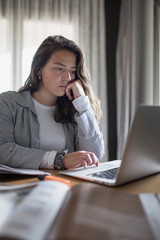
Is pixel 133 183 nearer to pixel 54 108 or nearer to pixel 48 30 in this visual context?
pixel 54 108

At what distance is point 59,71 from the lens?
1499 mm

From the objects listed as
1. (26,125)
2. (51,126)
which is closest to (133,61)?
(51,126)

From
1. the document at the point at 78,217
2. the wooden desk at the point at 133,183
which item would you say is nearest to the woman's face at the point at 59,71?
the wooden desk at the point at 133,183

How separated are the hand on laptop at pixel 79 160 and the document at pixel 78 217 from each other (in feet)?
1.32

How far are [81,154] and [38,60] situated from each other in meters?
0.77

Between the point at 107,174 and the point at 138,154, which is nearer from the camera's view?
the point at 138,154

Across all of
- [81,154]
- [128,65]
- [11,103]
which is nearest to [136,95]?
[128,65]

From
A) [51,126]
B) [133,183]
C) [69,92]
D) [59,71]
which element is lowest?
[133,183]

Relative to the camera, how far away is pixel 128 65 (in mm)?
2877

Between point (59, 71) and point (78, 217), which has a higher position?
point (59, 71)

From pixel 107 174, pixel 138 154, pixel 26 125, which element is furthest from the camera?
pixel 26 125

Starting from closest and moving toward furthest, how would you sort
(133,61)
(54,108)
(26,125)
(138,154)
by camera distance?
(138,154) < (26,125) < (54,108) < (133,61)

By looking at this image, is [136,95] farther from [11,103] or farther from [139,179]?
[139,179]

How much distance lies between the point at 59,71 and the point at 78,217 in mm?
1172
